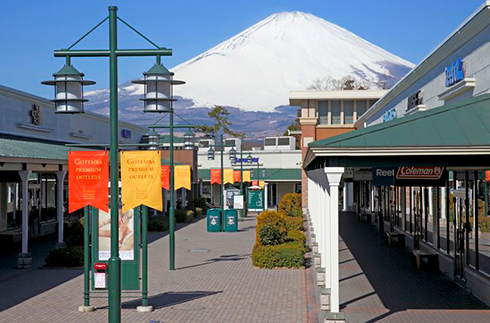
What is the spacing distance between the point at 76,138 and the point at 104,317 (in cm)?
3039

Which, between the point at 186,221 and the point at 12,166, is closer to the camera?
the point at 12,166

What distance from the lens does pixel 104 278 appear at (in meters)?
16.2

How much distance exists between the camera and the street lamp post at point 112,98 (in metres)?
10.2

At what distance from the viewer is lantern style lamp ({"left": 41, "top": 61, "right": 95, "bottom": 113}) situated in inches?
423

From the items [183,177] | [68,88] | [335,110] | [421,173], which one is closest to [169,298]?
[421,173]

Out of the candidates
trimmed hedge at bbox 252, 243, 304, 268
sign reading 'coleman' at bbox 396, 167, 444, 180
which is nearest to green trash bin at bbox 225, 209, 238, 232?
trimmed hedge at bbox 252, 243, 304, 268

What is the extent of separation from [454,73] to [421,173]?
3214 millimetres

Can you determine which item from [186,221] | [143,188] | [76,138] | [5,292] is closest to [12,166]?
[5,292]

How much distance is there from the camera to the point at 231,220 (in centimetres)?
3897

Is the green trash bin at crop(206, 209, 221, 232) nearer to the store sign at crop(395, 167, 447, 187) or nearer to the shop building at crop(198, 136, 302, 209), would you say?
the store sign at crop(395, 167, 447, 187)

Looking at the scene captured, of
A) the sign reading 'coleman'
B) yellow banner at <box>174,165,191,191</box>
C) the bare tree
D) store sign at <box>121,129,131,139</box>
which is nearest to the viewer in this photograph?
the sign reading 'coleman'

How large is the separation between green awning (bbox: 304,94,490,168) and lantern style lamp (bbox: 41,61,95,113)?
4615 millimetres

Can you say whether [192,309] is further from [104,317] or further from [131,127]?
[131,127]

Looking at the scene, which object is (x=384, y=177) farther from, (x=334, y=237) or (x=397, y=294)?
(x=334, y=237)
